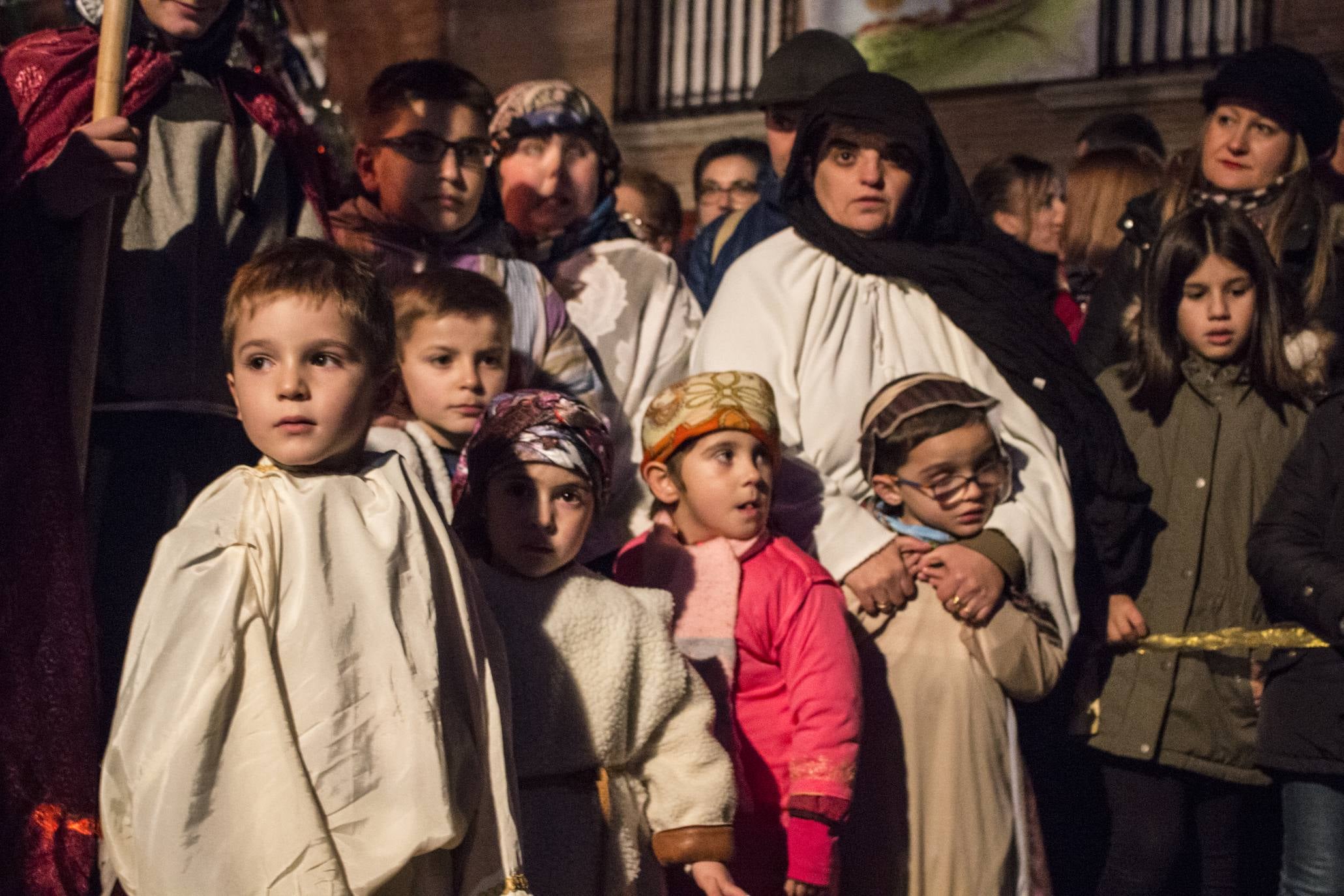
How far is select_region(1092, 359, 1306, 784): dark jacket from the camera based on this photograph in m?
4.21

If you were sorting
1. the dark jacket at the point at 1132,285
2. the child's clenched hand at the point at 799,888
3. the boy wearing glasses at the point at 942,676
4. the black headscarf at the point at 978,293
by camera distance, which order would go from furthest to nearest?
the dark jacket at the point at 1132,285 → the black headscarf at the point at 978,293 → the boy wearing glasses at the point at 942,676 → the child's clenched hand at the point at 799,888

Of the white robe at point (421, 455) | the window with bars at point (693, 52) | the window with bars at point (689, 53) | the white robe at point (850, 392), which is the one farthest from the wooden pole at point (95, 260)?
the window with bars at point (689, 53)

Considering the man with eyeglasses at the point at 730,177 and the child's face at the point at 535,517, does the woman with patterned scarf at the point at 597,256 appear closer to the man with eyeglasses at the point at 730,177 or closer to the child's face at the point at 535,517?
the child's face at the point at 535,517

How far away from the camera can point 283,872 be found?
8.25ft

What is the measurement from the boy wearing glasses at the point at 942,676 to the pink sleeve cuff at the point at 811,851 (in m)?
0.31

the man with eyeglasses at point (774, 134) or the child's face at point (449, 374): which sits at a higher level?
the man with eyeglasses at point (774, 134)

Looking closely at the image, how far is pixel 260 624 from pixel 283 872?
0.37 m

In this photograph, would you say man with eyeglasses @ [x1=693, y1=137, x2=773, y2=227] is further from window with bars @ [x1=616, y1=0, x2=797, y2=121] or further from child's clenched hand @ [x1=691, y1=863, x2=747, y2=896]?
window with bars @ [x1=616, y1=0, x2=797, y2=121]

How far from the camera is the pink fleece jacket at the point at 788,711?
3.57 metres

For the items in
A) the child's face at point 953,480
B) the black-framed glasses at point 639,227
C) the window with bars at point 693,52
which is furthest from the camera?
the window with bars at point 693,52

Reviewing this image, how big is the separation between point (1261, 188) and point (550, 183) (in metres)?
2.07

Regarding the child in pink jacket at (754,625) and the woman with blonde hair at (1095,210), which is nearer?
the child in pink jacket at (754,625)

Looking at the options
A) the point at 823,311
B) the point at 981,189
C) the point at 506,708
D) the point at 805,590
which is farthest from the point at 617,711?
the point at 981,189

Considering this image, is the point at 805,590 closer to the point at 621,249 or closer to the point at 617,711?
the point at 617,711
